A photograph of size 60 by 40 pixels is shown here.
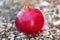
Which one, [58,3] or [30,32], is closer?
[30,32]

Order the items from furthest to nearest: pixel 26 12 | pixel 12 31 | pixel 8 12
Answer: pixel 8 12
pixel 12 31
pixel 26 12

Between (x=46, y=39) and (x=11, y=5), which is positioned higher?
(x=11, y=5)

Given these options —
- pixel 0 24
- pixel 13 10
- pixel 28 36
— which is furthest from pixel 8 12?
pixel 28 36

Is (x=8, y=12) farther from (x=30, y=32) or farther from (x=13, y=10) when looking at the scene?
(x=30, y=32)

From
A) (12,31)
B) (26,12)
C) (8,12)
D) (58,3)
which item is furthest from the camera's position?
(58,3)

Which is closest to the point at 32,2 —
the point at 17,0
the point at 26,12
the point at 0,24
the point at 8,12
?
the point at 17,0

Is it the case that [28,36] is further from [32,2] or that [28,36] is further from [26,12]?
[32,2]

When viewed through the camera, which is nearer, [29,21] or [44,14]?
Answer: [29,21]
